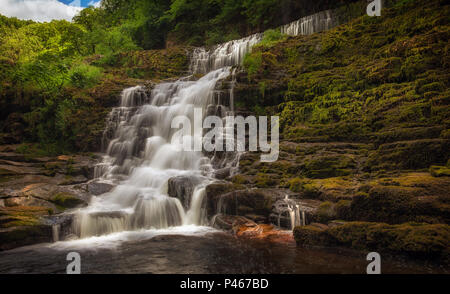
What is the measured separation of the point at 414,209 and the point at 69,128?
42.2 ft

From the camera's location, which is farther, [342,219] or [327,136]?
[327,136]

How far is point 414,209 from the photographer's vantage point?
5.01m

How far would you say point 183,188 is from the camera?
26.7 ft

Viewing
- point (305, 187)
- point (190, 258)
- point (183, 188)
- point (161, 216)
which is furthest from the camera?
point (183, 188)

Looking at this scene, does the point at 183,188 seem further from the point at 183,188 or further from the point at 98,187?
the point at 98,187

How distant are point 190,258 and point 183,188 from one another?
10.2ft

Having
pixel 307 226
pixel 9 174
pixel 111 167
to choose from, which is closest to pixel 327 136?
pixel 307 226

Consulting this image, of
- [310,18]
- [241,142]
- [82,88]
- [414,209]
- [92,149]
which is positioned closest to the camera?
[414,209]

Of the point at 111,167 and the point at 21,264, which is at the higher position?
the point at 111,167

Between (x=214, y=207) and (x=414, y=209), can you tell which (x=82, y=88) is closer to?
(x=214, y=207)

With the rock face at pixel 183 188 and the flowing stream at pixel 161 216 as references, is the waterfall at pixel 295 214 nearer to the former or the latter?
the flowing stream at pixel 161 216

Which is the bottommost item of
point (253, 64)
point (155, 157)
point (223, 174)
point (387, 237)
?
point (387, 237)
